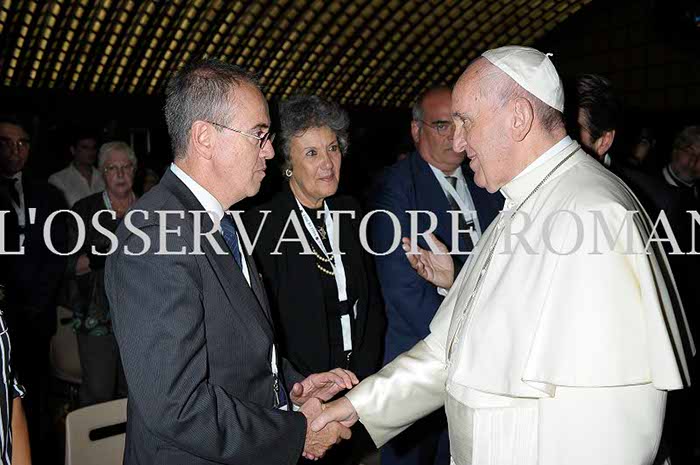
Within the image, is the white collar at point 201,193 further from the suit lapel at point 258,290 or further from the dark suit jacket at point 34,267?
the dark suit jacket at point 34,267

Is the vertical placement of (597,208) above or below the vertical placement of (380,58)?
below

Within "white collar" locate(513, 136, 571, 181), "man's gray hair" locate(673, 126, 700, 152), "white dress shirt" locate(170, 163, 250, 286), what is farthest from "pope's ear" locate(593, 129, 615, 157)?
"man's gray hair" locate(673, 126, 700, 152)

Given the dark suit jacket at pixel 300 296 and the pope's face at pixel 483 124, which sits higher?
the pope's face at pixel 483 124

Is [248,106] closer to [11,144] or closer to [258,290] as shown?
[258,290]

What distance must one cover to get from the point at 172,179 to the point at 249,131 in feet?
0.82

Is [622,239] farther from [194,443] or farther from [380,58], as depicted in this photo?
[380,58]

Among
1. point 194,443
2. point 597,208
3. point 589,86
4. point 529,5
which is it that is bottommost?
point 194,443

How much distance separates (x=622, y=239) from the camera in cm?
159

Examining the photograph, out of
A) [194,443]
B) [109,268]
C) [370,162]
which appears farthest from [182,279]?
[370,162]

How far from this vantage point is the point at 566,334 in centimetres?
159

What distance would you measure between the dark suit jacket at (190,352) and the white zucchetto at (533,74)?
93 cm

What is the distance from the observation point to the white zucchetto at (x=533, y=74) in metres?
1.86

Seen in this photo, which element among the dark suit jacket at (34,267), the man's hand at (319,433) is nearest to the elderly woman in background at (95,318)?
the dark suit jacket at (34,267)

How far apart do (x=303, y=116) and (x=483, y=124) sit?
126 centimetres
